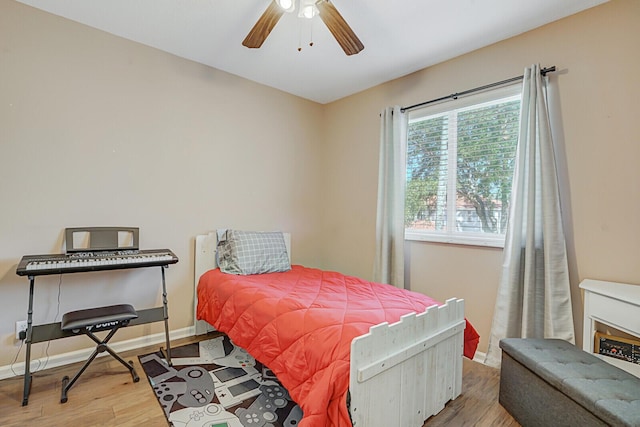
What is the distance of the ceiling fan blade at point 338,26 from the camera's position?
5.66 feet

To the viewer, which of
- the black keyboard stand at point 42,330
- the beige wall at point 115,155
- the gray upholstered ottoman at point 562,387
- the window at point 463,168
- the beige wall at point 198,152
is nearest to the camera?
the gray upholstered ottoman at point 562,387

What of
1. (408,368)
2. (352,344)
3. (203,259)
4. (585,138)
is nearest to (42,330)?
(203,259)

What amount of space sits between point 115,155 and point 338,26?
76.9 inches

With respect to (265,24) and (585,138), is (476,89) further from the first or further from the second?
(265,24)

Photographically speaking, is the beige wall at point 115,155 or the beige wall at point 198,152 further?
the beige wall at point 115,155

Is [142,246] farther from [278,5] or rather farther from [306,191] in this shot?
[278,5]

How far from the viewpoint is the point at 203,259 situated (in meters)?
2.88

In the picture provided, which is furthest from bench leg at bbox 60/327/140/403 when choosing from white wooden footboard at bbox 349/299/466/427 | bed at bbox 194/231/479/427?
white wooden footboard at bbox 349/299/466/427

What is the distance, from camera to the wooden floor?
170cm

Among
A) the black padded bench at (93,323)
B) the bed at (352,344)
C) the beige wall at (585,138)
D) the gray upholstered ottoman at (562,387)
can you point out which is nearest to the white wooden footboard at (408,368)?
the bed at (352,344)

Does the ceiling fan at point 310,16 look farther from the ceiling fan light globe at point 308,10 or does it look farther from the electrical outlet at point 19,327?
the electrical outlet at point 19,327

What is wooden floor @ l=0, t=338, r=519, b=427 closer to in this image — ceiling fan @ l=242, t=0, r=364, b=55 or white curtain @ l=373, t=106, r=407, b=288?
white curtain @ l=373, t=106, r=407, b=288

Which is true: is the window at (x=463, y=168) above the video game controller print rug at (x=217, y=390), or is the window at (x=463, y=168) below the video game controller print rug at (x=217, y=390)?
above

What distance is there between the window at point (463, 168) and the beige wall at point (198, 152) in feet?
0.48
